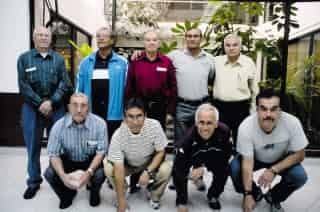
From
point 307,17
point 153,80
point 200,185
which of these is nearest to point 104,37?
point 153,80

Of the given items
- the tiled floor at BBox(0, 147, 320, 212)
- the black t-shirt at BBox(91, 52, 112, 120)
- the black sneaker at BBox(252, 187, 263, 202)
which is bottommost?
the tiled floor at BBox(0, 147, 320, 212)

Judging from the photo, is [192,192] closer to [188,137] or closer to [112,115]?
[188,137]

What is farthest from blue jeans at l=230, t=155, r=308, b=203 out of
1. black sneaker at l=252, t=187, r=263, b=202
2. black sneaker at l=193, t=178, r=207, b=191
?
black sneaker at l=193, t=178, r=207, b=191

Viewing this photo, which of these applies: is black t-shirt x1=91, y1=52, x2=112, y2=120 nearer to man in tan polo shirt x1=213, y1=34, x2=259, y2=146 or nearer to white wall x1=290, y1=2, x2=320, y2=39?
man in tan polo shirt x1=213, y1=34, x2=259, y2=146

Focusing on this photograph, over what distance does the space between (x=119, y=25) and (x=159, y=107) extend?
1985 mm

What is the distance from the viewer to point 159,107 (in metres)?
2.69

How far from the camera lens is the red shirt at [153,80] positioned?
2574mm

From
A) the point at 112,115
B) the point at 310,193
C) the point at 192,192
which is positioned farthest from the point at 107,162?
the point at 310,193

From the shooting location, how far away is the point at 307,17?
391 centimetres

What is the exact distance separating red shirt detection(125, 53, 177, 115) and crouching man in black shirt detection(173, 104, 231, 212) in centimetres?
42

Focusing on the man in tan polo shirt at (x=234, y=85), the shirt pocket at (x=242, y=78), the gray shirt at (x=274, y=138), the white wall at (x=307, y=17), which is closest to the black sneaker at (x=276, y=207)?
the gray shirt at (x=274, y=138)

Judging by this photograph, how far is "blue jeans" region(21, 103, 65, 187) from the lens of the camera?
8.29 ft

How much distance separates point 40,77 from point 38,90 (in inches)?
4.4

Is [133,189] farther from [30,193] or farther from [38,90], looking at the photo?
[38,90]
